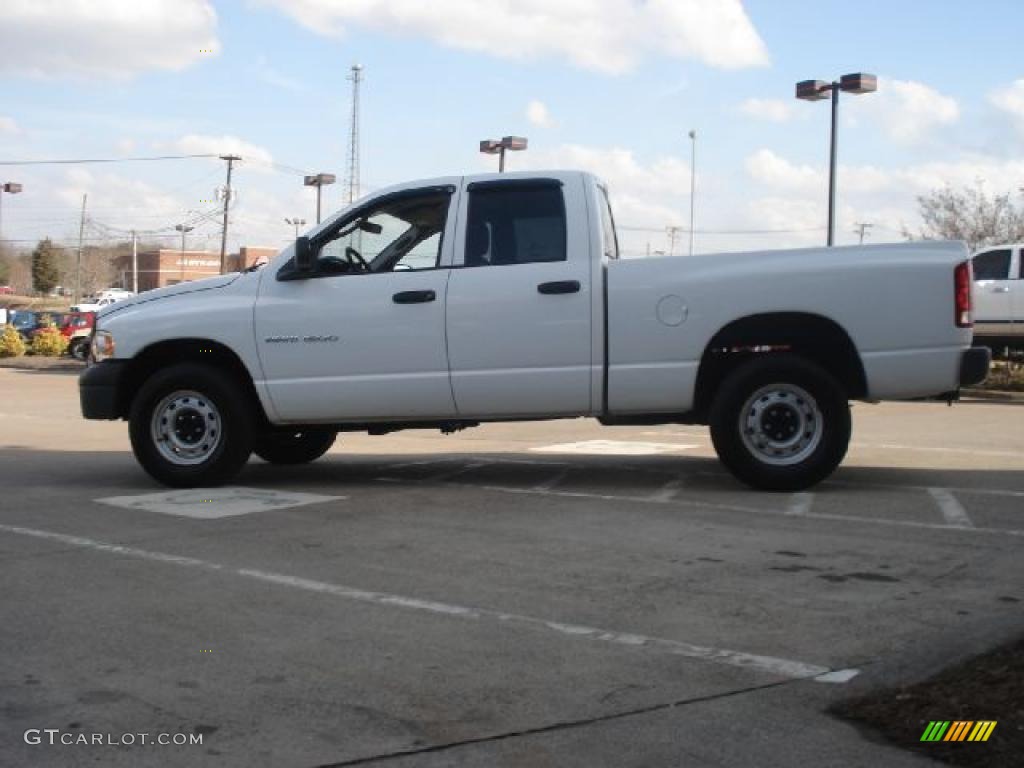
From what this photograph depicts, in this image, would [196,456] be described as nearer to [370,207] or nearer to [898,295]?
[370,207]

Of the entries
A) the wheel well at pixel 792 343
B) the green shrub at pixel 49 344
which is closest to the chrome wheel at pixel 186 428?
the wheel well at pixel 792 343

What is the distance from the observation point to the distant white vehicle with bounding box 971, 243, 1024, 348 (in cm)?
2039

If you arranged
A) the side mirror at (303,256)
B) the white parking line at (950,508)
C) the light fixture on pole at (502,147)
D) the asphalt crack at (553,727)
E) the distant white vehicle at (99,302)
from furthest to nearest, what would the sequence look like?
the distant white vehicle at (99,302)
the light fixture on pole at (502,147)
the side mirror at (303,256)
the white parking line at (950,508)
the asphalt crack at (553,727)

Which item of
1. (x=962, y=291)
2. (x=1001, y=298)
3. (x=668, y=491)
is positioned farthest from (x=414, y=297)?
(x=1001, y=298)

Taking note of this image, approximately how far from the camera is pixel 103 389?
8.77m

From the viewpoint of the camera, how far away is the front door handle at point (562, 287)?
815cm

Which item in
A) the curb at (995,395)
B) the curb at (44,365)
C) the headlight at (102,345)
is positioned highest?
the headlight at (102,345)

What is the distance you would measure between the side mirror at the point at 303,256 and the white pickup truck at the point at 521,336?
0.6 inches

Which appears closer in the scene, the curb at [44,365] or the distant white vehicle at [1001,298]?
the distant white vehicle at [1001,298]

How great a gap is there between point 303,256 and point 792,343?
3507 millimetres

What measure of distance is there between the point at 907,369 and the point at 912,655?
3736 millimetres

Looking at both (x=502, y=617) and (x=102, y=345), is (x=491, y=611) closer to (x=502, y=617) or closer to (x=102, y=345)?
(x=502, y=617)

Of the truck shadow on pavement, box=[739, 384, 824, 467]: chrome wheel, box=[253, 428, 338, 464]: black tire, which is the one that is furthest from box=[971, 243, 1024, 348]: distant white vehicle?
box=[253, 428, 338, 464]: black tire

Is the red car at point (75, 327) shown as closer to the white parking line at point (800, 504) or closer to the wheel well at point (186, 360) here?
the wheel well at point (186, 360)
